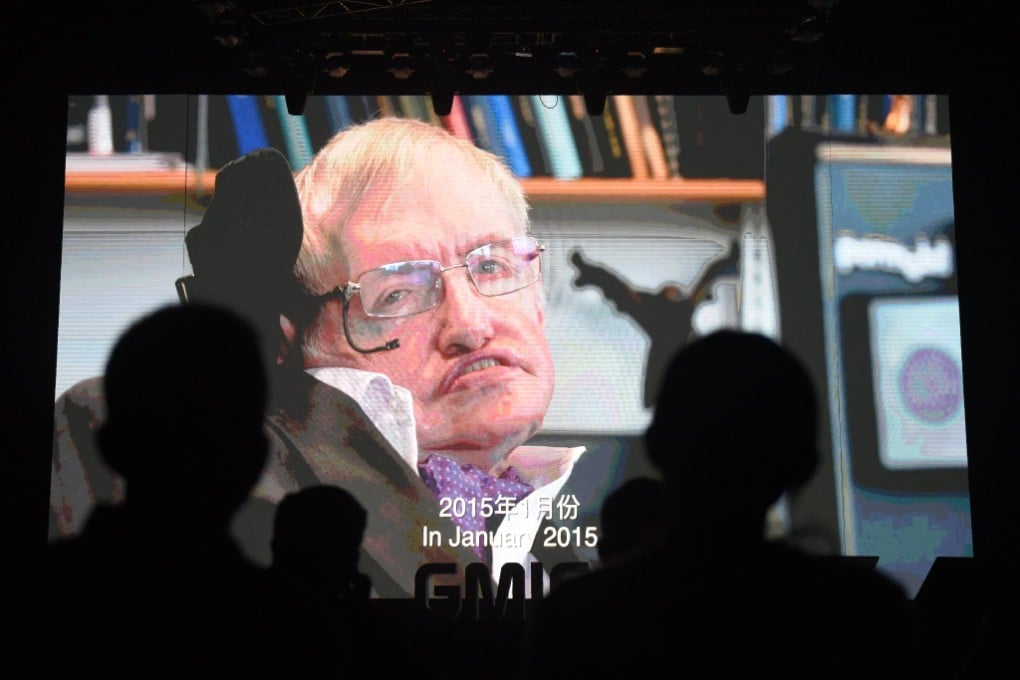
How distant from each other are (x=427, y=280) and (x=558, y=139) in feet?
3.12

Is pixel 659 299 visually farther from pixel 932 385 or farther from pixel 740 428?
pixel 740 428

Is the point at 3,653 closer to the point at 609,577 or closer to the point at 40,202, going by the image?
the point at 609,577

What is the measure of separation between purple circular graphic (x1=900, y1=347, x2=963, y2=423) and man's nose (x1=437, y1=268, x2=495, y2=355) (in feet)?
6.61

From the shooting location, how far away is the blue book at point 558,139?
5168 mm

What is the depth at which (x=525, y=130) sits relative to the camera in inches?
204

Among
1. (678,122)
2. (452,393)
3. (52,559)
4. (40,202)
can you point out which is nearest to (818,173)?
(678,122)

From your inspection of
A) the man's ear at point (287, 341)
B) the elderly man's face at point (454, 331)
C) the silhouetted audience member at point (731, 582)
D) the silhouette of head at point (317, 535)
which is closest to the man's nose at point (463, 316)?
the elderly man's face at point (454, 331)

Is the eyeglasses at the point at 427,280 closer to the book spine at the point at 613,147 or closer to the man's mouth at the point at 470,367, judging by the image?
the man's mouth at the point at 470,367

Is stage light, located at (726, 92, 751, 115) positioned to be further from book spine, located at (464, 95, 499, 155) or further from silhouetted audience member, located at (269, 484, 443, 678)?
silhouetted audience member, located at (269, 484, 443, 678)

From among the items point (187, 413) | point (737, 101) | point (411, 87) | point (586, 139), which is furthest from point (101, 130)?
point (187, 413)

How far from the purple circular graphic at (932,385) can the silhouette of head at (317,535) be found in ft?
11.4

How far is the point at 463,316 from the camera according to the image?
16.7 feet

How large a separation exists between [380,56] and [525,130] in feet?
2.70

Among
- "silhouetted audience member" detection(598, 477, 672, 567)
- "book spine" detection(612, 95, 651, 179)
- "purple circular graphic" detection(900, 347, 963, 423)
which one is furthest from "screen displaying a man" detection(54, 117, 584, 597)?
"silhouetted audience member" detection(598, 477, 672, 567)
